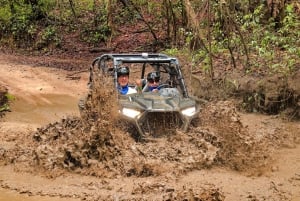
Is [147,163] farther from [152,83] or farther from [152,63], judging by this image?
[152,63]

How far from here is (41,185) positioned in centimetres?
619

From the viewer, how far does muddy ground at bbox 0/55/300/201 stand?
19.2ft

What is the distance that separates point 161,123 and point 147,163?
0.68m

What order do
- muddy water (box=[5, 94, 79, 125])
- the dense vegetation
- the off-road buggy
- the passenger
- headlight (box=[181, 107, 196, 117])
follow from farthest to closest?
the dense vegetation, muddy water (box=[5, 94, 79, 125]), the passenger, headlight (box=[181, 107, 196, 117]), the off-road buggy

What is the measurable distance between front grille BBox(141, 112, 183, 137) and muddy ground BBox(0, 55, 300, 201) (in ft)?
0.36

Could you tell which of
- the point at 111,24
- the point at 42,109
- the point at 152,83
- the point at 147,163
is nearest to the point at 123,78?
the point at 152,83

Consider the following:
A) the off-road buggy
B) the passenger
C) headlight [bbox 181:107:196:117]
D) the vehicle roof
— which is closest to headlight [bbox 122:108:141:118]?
the off-road buggy

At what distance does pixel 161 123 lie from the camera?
22.2ft

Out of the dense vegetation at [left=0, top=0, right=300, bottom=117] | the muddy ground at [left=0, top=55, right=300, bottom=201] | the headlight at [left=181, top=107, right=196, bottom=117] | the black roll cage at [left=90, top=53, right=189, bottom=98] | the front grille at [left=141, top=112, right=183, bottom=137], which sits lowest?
the muddy ground at [left=0, top=55, right=300, bottom=201]

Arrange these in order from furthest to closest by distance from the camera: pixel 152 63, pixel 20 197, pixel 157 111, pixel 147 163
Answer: pixel 152 63
pixel 157 111
pixel 147 163
pixel 20 197

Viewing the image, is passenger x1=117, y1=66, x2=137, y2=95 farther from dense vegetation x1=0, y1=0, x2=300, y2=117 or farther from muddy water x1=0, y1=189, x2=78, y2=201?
dense vegetation x1=0, y1=0, x2=300, y2=117

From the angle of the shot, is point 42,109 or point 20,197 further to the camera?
point 42,109

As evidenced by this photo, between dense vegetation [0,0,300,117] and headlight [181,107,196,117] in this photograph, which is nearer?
headlight [181,107,196,117]

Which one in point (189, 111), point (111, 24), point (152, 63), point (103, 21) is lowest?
point (189, 111)
